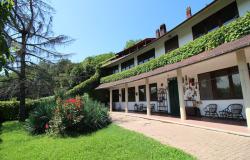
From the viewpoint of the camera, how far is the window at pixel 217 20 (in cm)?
952

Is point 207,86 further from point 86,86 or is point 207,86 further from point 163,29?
point 86,86

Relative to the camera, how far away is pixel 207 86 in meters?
12.0

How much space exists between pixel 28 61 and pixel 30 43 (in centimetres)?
181

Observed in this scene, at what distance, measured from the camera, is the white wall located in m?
8.71

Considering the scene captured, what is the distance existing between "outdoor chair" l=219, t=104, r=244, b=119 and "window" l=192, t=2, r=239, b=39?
4636 mm

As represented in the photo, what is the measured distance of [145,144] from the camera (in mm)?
6871

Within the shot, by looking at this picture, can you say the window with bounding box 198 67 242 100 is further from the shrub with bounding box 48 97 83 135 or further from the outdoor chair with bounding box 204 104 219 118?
the shrub with bounding box 48 97 83 135

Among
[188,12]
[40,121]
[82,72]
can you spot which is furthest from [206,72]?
[82,72]

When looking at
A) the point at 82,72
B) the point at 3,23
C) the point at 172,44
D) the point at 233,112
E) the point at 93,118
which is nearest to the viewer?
the point at 3,23

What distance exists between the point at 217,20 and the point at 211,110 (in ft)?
17.9

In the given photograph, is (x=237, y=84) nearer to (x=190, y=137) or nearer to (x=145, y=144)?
(x=190, y=137)

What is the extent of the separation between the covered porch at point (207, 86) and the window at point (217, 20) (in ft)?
7.67

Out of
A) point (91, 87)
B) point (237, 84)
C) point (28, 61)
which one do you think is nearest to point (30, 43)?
point (28, 61)

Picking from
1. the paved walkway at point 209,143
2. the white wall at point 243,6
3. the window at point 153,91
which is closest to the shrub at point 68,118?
the paved walkway at point 209,143
